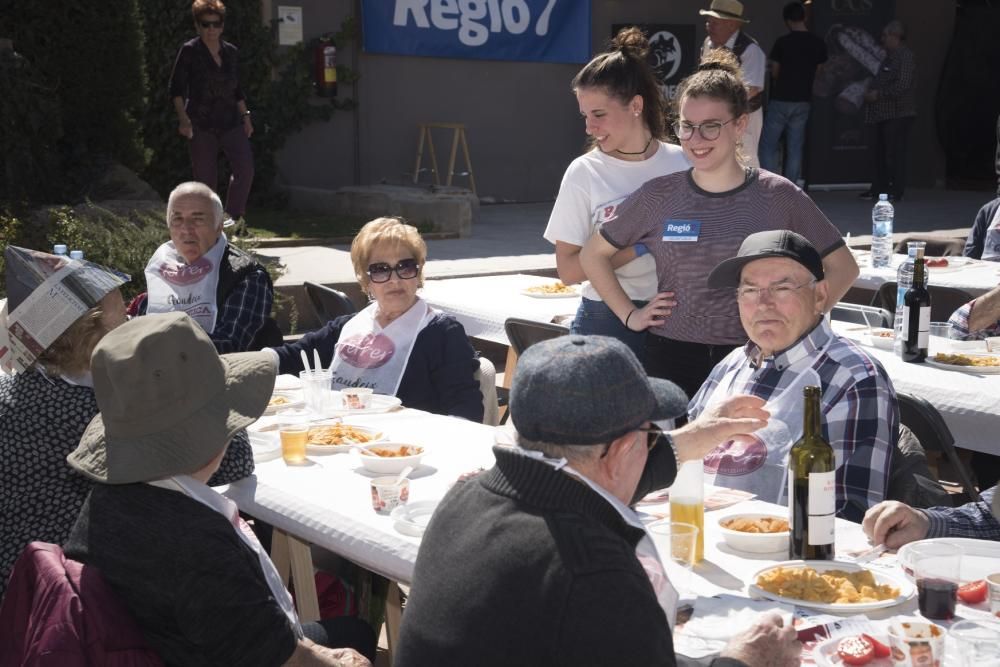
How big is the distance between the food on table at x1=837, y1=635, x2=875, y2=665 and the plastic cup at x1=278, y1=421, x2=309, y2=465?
1756mm

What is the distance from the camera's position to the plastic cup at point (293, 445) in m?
3.37

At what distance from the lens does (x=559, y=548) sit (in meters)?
1.73

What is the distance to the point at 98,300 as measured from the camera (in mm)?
3193

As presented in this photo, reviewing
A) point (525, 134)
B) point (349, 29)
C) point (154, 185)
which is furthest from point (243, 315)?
point (525, 134)

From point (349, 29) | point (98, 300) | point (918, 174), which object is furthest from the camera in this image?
point (918, 174)

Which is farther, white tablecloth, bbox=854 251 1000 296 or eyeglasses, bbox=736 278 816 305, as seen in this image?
white tablecloth, bbox=854 251 1000 296

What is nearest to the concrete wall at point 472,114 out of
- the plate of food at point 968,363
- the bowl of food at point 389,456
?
the plate of food at point 968,363

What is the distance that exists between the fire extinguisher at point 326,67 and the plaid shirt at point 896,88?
6.63 meters

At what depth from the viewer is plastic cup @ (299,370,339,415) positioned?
3.98 m

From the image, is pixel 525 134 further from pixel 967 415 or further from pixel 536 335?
pixel 967 415

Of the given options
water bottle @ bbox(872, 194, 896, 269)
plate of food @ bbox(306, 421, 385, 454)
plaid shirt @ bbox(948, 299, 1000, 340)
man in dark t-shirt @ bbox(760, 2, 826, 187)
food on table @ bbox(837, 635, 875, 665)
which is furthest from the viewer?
man in dark t-shirt @ bbox(760, 2, 826, 187)

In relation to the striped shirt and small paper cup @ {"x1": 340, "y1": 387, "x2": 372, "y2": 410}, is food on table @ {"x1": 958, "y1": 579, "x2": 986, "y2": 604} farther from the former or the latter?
small paper cup @ {"x1": 340, "y1": 387, "x2": 372, "y2": 410}

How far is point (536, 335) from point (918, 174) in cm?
1373

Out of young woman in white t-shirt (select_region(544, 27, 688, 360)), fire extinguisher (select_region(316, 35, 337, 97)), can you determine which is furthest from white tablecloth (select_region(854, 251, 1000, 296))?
fire extinguisher (select_region(316, 35, 337, 97))
